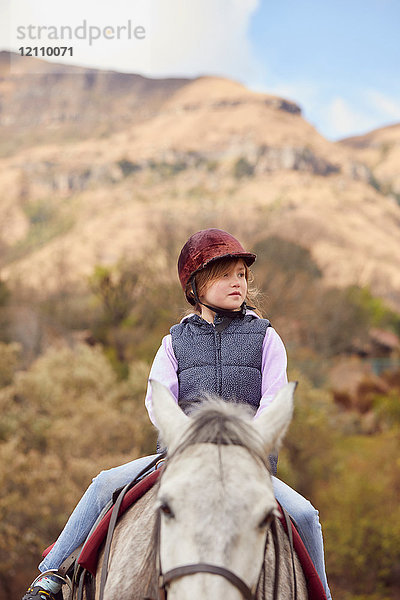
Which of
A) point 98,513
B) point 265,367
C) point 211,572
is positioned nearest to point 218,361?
point 265,367

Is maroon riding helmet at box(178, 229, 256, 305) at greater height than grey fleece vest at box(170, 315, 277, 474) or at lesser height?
greater

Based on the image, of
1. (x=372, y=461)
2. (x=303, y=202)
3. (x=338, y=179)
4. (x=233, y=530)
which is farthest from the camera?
(x=338, y=179)

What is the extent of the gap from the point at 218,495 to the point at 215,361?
125cm

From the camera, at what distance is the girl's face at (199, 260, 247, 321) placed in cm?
341

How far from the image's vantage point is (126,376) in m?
28.7

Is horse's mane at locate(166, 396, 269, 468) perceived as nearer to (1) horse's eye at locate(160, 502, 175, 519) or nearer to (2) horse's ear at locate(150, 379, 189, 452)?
(2) horse's ear at locate(150, 379, 189, 452)

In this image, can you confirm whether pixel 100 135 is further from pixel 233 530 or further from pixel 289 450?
pixel 233 530

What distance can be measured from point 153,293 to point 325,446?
549 inches

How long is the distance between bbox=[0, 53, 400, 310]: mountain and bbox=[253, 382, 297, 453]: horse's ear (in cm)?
8816

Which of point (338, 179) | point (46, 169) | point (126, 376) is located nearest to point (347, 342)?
point (126, 376)

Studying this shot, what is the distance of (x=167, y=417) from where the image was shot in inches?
95.7

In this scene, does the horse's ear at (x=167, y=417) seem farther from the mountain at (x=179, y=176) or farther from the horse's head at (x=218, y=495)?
the mountain at (x=179, y=176)

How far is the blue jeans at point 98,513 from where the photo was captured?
3.22 metres

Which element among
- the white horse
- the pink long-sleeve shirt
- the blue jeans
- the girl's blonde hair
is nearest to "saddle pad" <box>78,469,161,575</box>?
the blue jeans
